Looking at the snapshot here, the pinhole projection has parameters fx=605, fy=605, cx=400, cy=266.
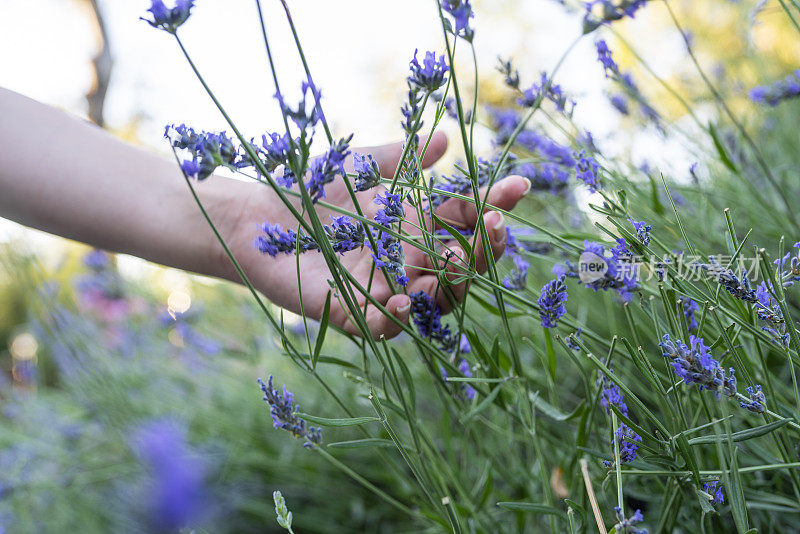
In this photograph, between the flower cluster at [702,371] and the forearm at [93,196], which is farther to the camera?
the forearm at [93,196]

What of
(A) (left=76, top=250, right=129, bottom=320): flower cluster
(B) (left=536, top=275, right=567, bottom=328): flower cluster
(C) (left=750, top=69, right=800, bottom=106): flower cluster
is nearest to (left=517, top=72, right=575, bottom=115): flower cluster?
(B) (left=536, top=275, right=567, bottom=328): flower cluster

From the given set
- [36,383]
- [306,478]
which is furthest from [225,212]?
[36,383]

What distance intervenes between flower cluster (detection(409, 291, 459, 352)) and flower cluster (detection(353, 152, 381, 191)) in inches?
6.8

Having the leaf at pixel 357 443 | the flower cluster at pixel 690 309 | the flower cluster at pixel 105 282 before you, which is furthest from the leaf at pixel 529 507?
the flower cluster at pixel 105 282

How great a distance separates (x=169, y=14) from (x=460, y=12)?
24 centimetres

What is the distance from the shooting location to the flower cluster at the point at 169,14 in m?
0.46

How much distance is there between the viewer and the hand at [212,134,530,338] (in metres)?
0.73

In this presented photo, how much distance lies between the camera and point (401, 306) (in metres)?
0.63

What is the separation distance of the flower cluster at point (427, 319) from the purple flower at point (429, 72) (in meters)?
0.25

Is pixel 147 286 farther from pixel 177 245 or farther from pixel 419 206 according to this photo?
pixel 419 206

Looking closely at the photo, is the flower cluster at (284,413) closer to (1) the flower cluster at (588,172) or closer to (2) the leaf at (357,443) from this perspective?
(2) the leaf at (357,443)

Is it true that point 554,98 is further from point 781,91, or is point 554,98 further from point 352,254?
point 781,91

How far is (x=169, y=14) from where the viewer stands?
18.2 inches

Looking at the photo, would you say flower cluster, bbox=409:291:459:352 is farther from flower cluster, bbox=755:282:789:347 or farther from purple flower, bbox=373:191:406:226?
flower cluster, bbox=755:282:789:347
